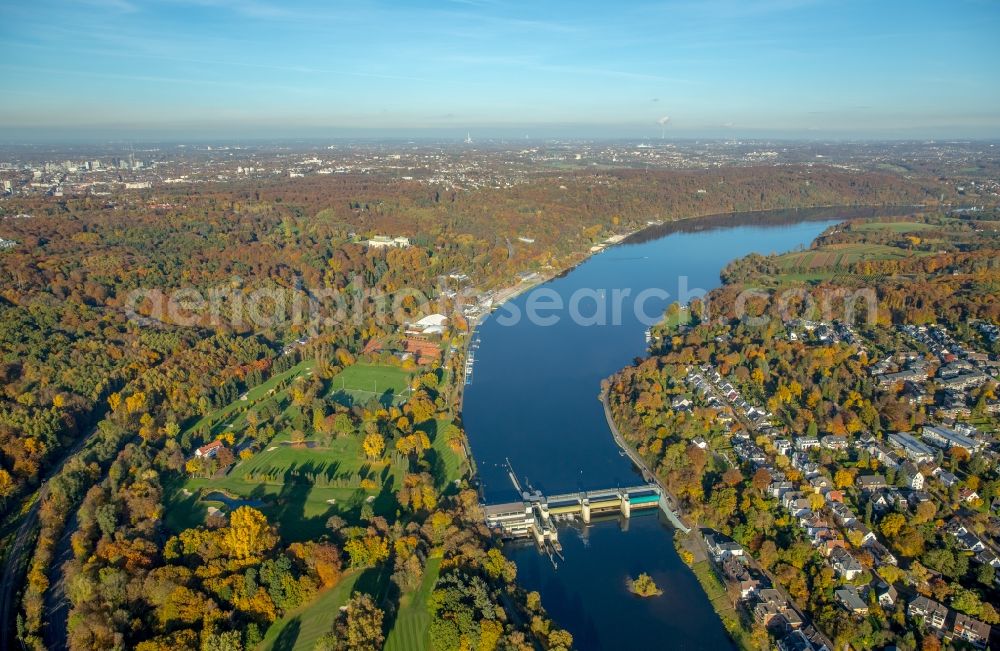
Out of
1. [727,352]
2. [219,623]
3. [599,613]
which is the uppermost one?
[727,352]

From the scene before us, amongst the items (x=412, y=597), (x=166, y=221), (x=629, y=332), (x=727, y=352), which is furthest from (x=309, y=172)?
(x=412, y=597)

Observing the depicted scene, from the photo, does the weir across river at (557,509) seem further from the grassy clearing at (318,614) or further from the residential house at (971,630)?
the residential house at (971,630)

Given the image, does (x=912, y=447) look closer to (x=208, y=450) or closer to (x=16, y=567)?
(x=208, y=450)

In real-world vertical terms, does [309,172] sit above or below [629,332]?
above

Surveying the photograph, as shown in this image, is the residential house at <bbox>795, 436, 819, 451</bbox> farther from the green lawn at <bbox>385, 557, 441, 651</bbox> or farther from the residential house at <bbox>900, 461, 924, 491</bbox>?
the green lawn at <bbox>385, 557, 441, 651</bbox>

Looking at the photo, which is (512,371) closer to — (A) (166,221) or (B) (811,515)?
(B) (811,515)

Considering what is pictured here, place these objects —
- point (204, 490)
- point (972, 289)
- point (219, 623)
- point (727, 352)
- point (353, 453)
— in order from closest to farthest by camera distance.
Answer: point (219, 623) < point (204, 490) < point (353, 453) < point (727, 352) < point (972, 289)

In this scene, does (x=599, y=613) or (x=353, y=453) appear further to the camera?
(x=353, y=453)

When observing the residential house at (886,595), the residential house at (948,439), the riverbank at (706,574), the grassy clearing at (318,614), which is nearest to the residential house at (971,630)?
the residential house at (886,595)
